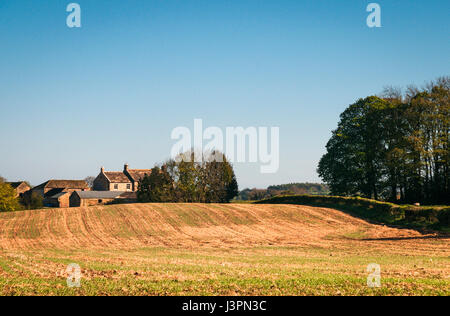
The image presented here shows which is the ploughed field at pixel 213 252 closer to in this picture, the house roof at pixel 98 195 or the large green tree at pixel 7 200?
the large green tree at pixel 7 200

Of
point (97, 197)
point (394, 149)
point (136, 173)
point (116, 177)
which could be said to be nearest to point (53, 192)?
point (116, 177)

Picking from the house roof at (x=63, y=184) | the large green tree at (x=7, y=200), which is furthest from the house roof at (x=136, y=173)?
the large green tree at (x=7, y=200)

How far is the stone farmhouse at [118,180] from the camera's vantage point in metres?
116

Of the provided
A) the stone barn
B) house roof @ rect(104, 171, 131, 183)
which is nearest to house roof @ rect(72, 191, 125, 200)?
house roof @ rect(104, 171, 131, 183)

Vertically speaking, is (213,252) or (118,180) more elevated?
(118,180)

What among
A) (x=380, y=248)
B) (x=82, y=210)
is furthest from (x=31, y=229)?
(x=380, y=248)

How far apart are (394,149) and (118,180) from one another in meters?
82.1

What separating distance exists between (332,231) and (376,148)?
23714 mm

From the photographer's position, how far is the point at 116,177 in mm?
117375

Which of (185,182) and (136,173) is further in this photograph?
(136,173)

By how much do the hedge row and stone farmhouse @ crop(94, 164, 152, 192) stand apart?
64.3m

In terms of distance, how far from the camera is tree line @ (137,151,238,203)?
8144 centimetres

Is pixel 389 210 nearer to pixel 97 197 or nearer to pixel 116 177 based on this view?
pixel 97 197

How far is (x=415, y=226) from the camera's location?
43438 mm
